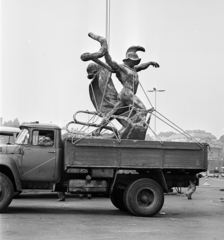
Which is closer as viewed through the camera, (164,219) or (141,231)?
(141,231)

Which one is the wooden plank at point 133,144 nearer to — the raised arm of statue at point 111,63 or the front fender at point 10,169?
the front fender at point 10,169

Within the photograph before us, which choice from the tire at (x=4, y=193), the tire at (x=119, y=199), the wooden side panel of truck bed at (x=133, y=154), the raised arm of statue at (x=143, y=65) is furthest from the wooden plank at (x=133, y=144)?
the raised arm of statue at (x=143, y=65)

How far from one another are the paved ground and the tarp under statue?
2283 millimetres

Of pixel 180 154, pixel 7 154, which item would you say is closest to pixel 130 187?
pixel 180 154

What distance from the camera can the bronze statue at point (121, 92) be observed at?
12812 millimetres

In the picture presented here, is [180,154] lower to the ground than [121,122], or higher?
lower

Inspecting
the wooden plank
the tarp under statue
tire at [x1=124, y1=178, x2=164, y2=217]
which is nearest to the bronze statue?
the tarp under statue

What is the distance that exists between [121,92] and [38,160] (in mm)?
3371

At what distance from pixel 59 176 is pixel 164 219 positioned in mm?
2854

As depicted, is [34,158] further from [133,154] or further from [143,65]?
[143,65]

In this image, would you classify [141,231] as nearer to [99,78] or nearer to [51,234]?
[51,234]

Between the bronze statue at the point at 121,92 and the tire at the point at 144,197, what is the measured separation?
1.52 metres

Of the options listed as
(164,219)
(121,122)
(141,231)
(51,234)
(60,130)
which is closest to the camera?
(51,234)

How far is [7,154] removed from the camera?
1156 cm
